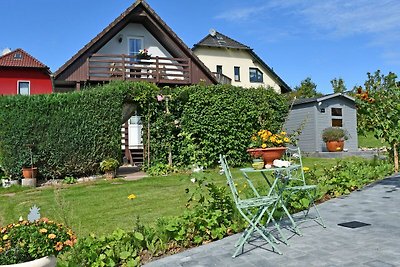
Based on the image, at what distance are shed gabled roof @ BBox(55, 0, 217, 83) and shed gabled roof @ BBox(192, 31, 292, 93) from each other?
10.3 m

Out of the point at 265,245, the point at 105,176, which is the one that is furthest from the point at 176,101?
the point at 265,245

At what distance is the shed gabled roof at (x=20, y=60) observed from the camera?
82.8 ft

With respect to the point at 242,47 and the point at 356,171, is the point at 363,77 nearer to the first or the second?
the point at 242,47

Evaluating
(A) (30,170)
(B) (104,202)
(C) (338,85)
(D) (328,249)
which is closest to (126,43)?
(A) (30,170)

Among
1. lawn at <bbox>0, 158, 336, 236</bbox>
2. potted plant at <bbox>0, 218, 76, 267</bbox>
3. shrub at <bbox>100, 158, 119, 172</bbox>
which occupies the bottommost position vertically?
lawn at <bbox>0, 158, 336, 236</bbox>

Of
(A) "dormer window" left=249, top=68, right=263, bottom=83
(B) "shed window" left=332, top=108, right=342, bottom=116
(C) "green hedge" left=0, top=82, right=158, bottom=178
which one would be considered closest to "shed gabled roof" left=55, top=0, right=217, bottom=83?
(C) "green hedge" left=0, top=82, right=158, bottom=178

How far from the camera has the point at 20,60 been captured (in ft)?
85.5

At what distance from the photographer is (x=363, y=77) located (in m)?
27.2

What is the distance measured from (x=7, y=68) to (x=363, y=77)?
24882mm

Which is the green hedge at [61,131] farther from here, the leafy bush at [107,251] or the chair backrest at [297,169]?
the leafy bush at [107,251]

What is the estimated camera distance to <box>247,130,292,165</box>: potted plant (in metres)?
7.55

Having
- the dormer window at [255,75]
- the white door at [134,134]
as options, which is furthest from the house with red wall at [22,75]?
the dormer window at [255,75]

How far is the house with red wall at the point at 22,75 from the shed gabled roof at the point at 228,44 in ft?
36.1

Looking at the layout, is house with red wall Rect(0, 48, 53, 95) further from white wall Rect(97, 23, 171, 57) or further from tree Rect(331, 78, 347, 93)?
tree Rect(331, 78, 347, 93)
